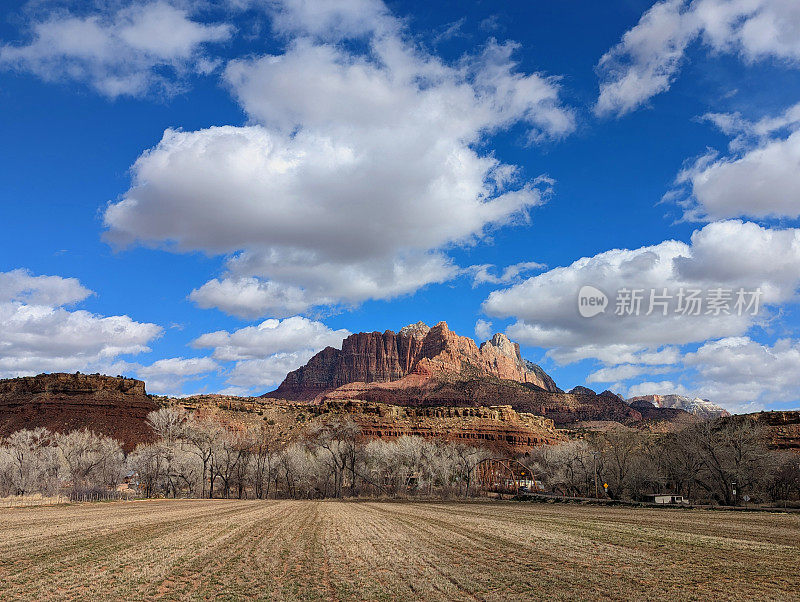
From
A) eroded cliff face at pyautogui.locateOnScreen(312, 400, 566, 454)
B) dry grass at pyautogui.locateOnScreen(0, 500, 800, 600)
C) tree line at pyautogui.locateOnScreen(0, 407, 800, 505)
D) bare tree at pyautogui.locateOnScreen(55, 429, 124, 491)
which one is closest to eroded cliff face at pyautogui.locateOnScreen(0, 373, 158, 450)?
tree line at pyautogui.locateOnScreen(0, 407, 800, 505)

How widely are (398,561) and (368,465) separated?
84.9m

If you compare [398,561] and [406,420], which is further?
[406,420]

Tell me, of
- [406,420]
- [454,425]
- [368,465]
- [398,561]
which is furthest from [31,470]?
[454,425]

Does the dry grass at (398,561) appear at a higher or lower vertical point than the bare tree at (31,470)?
higher

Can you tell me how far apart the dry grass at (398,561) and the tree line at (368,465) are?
41452 millimetres

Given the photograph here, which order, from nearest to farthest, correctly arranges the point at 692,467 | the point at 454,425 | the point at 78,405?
the point at 692,467, the point at 78,405, the point at 454,425

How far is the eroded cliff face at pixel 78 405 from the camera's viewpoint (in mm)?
125500

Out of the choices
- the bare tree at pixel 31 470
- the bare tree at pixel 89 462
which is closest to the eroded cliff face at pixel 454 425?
the bare tree at pixel 89 462

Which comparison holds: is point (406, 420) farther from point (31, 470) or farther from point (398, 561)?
point (398, 561)

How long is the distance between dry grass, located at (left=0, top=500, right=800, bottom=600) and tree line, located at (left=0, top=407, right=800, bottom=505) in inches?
1632

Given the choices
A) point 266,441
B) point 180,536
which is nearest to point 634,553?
point 180,536

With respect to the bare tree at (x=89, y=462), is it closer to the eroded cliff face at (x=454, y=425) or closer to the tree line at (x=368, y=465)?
the tree line at (x=368, y=465)

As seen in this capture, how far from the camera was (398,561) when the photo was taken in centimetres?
2278

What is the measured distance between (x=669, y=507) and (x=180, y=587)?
5549 cm
